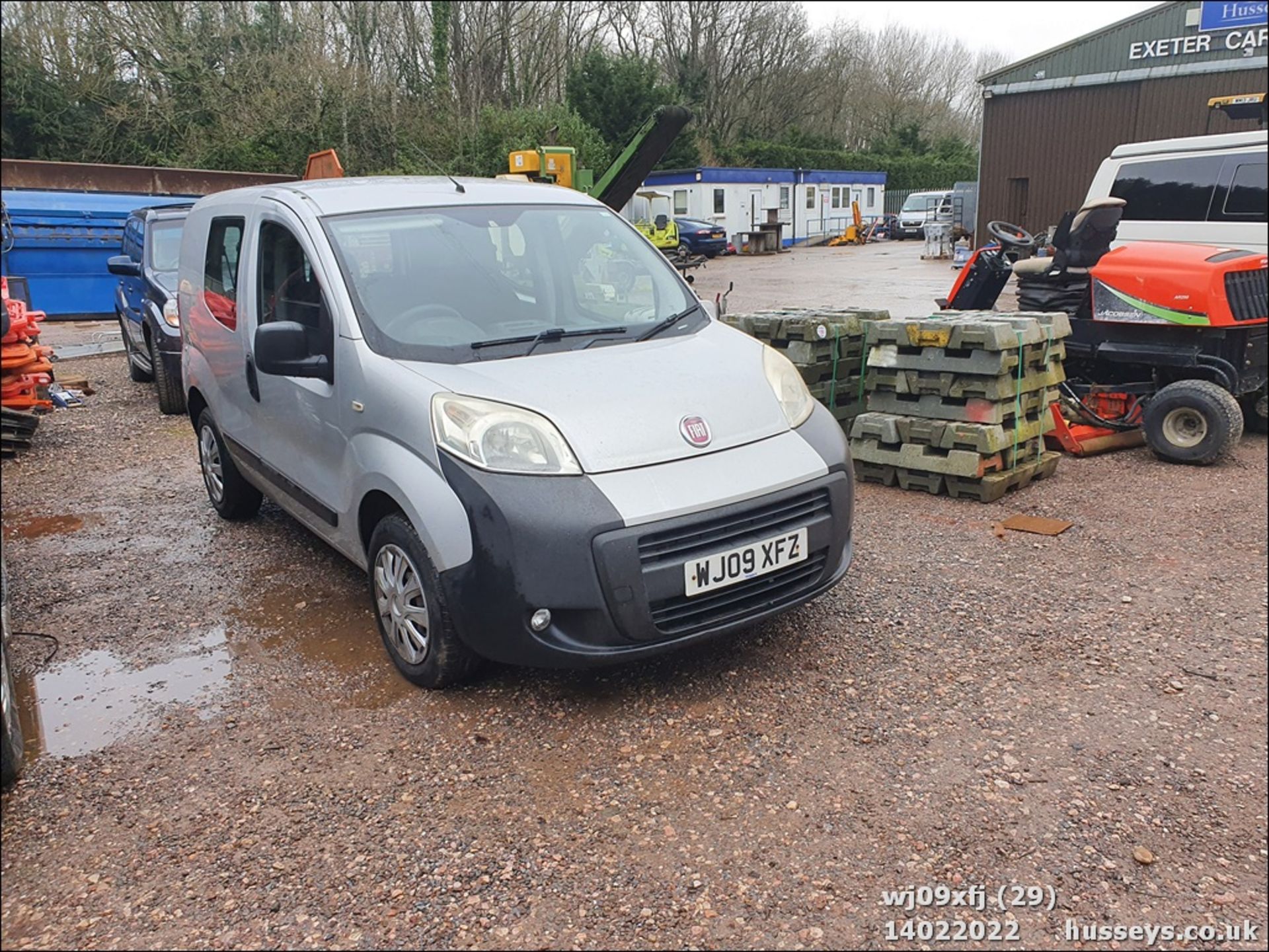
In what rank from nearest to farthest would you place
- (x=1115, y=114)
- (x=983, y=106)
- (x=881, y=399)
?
(x=881, y=399)
(x=1115, y=114)
(x=983, y=106)

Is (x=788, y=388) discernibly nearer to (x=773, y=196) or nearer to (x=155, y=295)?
(x=155, y=295)

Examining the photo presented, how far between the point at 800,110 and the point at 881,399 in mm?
39124

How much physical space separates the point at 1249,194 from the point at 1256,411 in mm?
3313

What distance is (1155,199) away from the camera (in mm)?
7367

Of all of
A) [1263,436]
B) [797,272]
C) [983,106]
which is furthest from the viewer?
[797,272]

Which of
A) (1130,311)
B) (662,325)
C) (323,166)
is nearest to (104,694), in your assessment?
(662,325)

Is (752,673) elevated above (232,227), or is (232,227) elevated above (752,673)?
(232,227)

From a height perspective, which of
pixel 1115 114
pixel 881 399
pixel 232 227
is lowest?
pixel 881 399

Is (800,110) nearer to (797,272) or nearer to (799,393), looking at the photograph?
(797,272)

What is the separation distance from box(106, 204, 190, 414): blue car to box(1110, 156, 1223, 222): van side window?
25.5ft

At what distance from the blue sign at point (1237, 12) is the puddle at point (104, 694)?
4.35m

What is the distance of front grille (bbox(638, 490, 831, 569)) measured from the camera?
3.19 metres

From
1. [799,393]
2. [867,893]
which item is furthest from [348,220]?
[867,893]

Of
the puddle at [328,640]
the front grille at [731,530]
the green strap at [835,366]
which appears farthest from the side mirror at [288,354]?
the green strap at [835,366]
